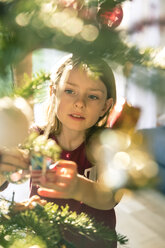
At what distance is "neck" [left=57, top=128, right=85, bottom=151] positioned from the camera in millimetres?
590

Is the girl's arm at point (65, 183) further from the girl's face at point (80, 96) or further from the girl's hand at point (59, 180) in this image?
the girl's face at point (80, 96)

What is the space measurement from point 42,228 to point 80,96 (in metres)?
0.20

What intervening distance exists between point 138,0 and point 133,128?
2.37 metres

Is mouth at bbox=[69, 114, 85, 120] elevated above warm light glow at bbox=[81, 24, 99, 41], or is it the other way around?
warm light glow at bbox=[81, 24, 99, 41]

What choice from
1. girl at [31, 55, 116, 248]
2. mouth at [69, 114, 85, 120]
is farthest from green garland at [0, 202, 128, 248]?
mouth at [69, 114, 85, 120]

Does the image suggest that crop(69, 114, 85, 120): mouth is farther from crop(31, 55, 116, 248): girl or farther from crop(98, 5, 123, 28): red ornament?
crop(98, 5, 123, 28): red ornament

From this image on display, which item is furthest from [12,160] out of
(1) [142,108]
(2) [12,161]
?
(1) [142,108]

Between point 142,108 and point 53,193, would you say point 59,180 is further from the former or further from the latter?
point 142,108

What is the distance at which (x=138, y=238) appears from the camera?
1.40 metres

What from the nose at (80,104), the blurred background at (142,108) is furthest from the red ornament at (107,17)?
the nose at (80,104)

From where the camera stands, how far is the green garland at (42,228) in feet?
0.97

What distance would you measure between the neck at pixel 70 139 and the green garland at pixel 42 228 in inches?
10.4

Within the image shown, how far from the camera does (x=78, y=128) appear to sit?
0.44 meters

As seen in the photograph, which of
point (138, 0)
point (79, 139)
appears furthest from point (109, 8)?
point (138, 0)
